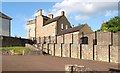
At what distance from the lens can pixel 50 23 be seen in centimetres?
5853

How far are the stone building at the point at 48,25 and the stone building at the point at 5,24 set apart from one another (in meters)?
9.66

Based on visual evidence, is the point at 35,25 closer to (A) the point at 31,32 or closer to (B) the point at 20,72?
(A) the point at 31,32

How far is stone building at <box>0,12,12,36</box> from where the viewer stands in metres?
52.4

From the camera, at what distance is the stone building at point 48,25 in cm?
5675

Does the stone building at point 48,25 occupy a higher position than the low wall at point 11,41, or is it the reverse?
the stone building at point 48,25

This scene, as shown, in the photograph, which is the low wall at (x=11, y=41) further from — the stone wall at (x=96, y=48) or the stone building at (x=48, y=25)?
the stone wall at (x=96, y=48)

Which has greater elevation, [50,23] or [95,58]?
[50,23]

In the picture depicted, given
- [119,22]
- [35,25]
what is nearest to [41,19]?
[35,25]

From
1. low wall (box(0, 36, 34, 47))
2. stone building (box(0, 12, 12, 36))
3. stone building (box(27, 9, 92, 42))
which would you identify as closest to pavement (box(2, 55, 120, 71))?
low wall (box(0, 36, 34, 47))

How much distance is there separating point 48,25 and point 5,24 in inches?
430

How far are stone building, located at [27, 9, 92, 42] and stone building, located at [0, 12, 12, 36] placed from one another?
9656mm

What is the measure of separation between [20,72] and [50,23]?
145 feet

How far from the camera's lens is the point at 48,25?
59531 millimetres

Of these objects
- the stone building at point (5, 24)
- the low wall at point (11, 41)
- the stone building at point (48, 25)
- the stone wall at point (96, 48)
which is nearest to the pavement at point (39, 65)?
the stone wall at point (96, 48)
